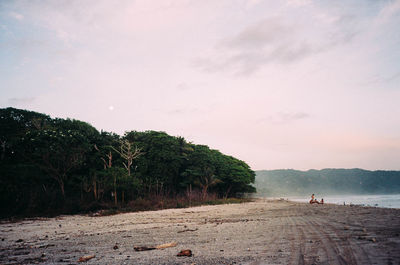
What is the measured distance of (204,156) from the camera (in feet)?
130

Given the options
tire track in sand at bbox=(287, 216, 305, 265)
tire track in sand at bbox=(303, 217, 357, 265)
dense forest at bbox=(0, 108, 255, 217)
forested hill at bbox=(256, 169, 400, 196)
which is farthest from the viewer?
forested hill at bbox=(256, 169, 400, 196)

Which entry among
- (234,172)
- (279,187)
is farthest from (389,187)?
(234,172)

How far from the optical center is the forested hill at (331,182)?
418ft

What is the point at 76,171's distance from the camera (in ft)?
84.5

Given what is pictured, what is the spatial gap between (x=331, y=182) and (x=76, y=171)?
151841mm

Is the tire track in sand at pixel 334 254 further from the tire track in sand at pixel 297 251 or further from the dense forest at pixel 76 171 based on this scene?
the dense forest at pixel 76 171

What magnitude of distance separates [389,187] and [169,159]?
13664 centimetres

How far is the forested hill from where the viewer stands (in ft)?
418

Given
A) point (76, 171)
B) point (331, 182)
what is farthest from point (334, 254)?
point (331, 182)

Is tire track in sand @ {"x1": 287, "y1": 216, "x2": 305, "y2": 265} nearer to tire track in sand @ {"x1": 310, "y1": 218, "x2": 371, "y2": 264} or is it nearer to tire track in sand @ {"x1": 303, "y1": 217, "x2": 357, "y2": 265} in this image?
tire track in sand @ {"x1": 303, "y1": 217, "x2": 357, "y2": 265}

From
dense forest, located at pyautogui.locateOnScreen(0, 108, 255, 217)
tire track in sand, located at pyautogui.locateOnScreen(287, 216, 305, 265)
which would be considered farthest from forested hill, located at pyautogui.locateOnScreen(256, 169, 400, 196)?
tire track in sand, located at pyautogui.locateOnScreen(287, 216, 305, 265)

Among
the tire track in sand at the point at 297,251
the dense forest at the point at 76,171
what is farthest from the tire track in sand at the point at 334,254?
the dense forest at the point at 76,171

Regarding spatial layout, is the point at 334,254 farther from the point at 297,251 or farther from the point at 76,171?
the point at 76,171

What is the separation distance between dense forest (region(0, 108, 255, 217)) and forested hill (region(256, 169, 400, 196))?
304 feet
